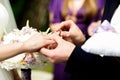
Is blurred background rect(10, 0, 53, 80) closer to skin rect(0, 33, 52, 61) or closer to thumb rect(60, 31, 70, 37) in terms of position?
thumb rect(60, 31, 70, 37)

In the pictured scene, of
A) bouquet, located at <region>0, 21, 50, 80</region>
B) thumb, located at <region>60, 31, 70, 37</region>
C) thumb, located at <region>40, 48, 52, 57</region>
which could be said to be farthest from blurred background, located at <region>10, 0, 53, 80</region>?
thumb, located at <region>40, 48, 52, 57</region>

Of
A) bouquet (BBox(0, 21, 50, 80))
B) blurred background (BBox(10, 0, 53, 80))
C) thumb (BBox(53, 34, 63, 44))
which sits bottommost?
blurred background (BBox(10, 0, 53, 80))

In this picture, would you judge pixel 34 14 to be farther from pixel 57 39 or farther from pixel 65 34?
pixel 57 39

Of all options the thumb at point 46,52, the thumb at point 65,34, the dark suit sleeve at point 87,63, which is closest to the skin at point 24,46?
the thumb at point 46,52

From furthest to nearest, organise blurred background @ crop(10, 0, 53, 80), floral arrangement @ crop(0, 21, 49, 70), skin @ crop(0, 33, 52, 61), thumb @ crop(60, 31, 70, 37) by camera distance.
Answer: blurred background @ crop(10, 0, 53, 80) < thumb @ crop(60, 31, 70, 37) < floral arrangement @ crop(0, 21, 49, 70) < skin @ crop(0, 33, 52, 61)

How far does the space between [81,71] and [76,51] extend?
0.09m

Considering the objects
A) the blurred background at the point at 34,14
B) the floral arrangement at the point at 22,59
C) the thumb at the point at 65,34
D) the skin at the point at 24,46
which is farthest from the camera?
the blurred background at the point at 34,14

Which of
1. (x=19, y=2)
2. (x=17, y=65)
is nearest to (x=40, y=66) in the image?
(x=17, y=65)

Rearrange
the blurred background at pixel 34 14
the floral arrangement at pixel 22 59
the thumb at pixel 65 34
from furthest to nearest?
1. the blurred background at pixel 34 14
2. the thumb at pixel 65 34
3. the floral arrangement at pixel 22 59

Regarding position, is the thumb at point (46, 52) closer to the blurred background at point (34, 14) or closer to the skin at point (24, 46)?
the skin at point (24, 46)

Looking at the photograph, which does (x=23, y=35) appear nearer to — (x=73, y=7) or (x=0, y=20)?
(x=0, y=20)

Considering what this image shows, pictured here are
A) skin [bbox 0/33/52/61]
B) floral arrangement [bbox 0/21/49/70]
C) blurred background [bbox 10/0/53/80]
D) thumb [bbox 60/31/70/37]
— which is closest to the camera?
skin [bbox 0/33/52/61]

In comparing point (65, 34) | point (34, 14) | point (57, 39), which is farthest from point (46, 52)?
point (34, 14)

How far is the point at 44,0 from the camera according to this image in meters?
4.95
